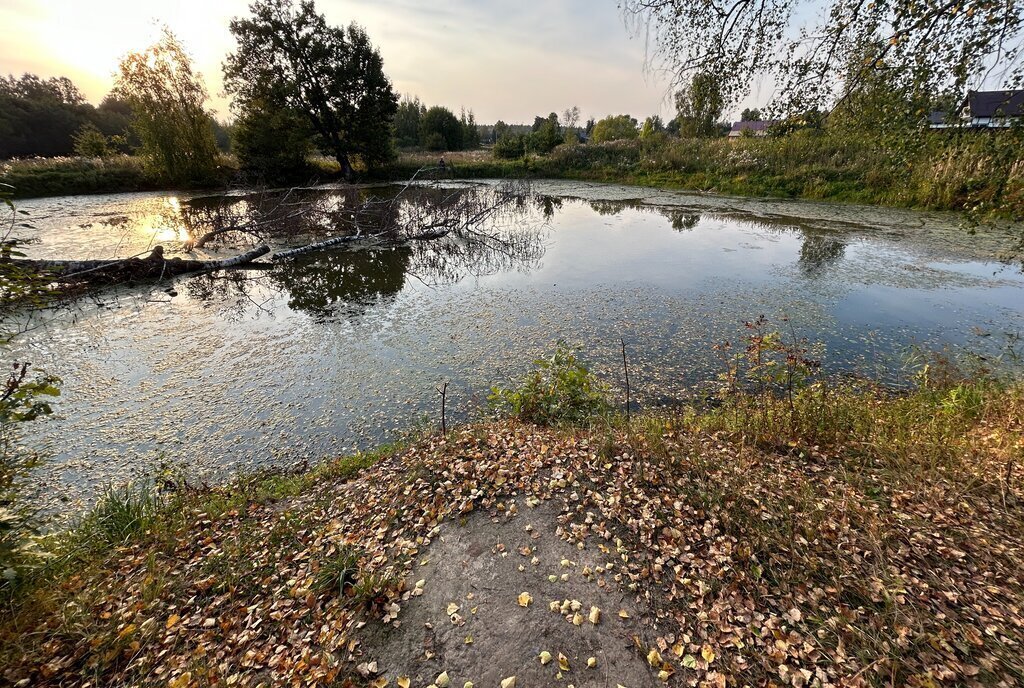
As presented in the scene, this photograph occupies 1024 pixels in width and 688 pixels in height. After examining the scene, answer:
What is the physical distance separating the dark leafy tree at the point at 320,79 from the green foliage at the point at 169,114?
11.3 ft

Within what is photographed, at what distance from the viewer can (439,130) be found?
46938mm

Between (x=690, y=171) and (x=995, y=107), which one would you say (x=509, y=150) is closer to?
(x=690, y=171)

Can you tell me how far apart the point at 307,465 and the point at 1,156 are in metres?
51.6

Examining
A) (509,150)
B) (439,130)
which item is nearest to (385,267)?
(509,150)

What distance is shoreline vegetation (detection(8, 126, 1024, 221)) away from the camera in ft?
52.4

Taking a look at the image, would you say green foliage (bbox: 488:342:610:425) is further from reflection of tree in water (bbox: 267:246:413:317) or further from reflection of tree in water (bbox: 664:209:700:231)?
reflection of tree in water (bbox: 664:209:700:231)

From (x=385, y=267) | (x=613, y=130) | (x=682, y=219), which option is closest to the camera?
(x=385, y=267)

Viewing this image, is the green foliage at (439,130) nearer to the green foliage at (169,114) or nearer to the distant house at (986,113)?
the green foliage at (169,114)

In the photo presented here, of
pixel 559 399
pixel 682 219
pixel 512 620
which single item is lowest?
pixel 512 620

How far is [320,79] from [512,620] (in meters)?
34.4

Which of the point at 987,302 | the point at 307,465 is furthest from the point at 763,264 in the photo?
the point at 307,465

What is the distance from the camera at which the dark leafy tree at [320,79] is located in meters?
26.3

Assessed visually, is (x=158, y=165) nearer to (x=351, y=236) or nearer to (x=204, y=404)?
(x=351, y=236)

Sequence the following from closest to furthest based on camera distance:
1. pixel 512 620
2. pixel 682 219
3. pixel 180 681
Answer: pixel 180 681 → pixel 512 620 → pixel 682 219
